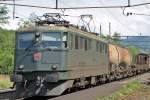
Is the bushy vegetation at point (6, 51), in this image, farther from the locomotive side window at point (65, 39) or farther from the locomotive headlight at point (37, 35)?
the locomotive side window at point (65, 39)

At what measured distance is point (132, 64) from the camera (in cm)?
4762

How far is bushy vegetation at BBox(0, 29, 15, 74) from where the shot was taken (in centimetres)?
5884

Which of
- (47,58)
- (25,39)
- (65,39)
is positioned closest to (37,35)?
(25,39)

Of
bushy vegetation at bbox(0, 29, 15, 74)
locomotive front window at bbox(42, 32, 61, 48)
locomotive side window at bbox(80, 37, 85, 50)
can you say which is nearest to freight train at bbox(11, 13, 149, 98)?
locomotive front window at bbox(42, 32, 61, 48)

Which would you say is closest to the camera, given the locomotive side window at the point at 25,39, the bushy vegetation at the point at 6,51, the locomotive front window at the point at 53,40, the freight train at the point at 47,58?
the freight train at the point at 47,58

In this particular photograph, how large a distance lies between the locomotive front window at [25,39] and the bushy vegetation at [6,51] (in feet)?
111

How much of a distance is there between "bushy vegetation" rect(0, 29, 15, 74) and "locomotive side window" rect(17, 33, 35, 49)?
111ft

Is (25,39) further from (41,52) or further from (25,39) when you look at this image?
(41,52)

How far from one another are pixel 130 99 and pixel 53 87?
346 cm

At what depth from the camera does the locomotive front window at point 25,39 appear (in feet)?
67.4

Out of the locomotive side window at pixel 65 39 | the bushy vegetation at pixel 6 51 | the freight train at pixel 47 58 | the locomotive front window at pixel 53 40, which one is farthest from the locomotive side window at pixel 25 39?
the bushy vegetation at pixel 6 51

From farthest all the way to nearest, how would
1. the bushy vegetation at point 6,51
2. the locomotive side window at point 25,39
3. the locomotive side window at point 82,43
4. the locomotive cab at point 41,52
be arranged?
the bushy vegetation at point 6,51
the locomotive side window at point 82,43
the locomotive side window at point 25,39
the locomotive cab at point 41,52

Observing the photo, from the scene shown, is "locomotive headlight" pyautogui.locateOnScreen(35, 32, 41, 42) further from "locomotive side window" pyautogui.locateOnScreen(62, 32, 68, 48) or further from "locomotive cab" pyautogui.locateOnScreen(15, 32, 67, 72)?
"locomotive side window" pyautogui.locateOnScreen(62, 32, 68, 48)

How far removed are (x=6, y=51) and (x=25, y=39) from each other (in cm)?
4638
